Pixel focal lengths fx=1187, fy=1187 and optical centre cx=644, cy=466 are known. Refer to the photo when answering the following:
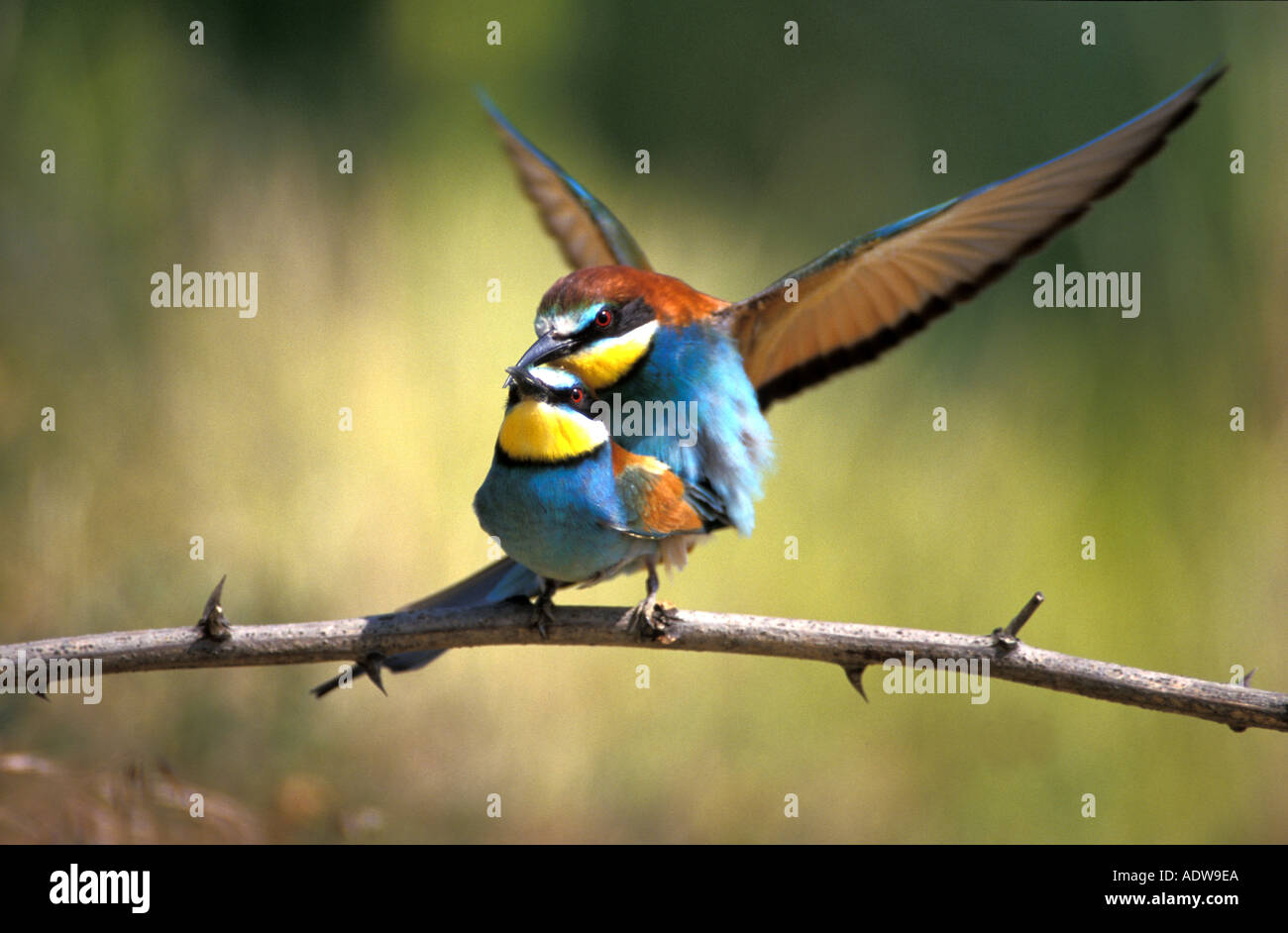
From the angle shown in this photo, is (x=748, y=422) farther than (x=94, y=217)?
No

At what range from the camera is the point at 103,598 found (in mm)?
2072

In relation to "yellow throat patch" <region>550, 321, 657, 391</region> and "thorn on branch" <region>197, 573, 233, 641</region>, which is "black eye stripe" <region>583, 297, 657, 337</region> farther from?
"thorn on branch" <region>197, 573, 233, 641</region>

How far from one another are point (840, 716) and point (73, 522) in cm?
153

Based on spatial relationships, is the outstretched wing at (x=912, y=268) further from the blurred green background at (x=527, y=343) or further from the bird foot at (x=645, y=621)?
the blurred green background at (x=527, y=343)

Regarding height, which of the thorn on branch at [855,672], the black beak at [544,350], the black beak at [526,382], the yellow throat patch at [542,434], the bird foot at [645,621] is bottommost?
the thorn on branch at [855,672]

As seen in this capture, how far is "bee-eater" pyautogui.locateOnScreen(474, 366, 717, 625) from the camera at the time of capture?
1.47 m

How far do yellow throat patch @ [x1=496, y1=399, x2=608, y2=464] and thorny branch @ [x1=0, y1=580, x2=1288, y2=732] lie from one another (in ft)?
0.66

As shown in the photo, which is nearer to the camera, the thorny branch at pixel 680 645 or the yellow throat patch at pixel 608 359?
the thorny branch at pixel 680 645

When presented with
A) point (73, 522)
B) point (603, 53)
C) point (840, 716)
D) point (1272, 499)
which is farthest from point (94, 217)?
point (1272, 499)

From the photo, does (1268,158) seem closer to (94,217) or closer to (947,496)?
(947,496)

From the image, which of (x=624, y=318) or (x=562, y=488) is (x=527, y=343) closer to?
(x=624, y=318)

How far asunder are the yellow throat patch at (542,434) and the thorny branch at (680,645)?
0.20 metres

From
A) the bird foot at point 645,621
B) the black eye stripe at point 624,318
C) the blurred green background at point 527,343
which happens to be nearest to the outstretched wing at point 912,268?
the black eye stripe at point 624,318

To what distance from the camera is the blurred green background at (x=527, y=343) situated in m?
2.19
